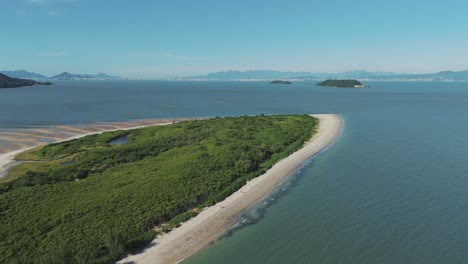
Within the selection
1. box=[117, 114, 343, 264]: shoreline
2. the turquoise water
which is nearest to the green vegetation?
box=[117, 114, 343, 264]: shoreline

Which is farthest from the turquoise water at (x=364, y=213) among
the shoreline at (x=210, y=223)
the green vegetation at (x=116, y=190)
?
the green vegetation at (x=116, y=190)

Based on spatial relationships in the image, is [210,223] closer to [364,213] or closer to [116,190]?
[116,190]

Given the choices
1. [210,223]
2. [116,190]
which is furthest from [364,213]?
[116,190]

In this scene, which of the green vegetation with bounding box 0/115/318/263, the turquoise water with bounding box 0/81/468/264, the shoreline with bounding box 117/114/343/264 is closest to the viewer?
the shoreline with bounding box 117/114/343/264

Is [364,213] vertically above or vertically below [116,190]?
below

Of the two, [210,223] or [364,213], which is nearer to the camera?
[210,223]

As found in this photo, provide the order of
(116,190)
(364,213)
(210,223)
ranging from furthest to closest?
(116,190)
(364,213)
(210,223)

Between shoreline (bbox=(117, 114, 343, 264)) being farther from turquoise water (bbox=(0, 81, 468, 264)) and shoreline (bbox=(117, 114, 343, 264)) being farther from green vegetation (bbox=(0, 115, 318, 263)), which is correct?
turquoise water (bbox=(0, 81, 468, 264))
